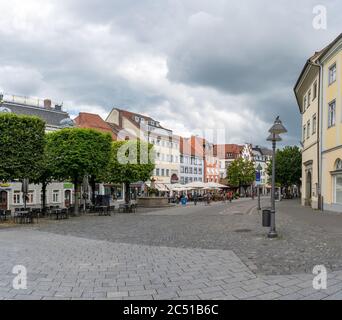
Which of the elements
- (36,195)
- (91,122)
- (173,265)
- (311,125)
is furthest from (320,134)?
(91,122)

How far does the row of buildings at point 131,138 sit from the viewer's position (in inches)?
1880

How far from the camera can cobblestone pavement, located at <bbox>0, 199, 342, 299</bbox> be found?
623 cm

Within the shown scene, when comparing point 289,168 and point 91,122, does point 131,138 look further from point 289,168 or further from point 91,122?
point 289,168

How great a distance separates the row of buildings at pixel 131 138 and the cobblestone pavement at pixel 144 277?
82.9 ft

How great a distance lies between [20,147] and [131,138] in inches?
1901

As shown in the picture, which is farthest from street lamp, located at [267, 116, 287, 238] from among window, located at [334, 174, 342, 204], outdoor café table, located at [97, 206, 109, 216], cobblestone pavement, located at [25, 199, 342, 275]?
outdoor café table, located at [97, 206, 109, 216]

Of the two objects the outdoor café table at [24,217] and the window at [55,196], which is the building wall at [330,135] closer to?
the outdoor café table at [24,217]

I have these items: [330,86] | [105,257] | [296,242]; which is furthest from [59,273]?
[330,86]

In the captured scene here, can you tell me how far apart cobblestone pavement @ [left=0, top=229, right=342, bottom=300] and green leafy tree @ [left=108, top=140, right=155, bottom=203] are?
21269 mm

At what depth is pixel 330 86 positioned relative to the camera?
1061 inches

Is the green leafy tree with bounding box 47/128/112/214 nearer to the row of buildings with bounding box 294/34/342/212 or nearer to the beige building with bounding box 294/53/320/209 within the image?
the row of buildings with bounding box 294/34/342/212
